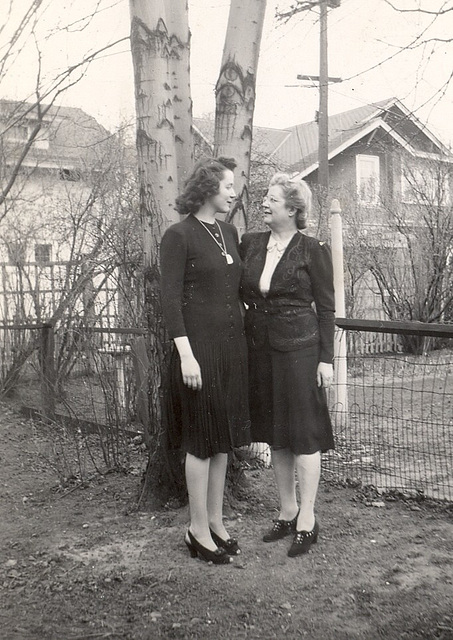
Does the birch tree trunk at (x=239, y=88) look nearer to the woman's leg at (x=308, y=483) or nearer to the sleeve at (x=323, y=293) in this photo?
the sleeve at (x=323, y=293)

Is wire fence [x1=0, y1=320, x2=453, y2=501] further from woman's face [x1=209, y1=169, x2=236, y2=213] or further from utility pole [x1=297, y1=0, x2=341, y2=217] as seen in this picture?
utility pole [x1=297, y1=0, x2=341, y2=217]

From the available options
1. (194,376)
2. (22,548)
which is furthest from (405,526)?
(22,548)

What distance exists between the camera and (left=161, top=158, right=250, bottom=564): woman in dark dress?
369 centimetres

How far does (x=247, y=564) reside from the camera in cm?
374

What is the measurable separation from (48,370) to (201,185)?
14.5 ft

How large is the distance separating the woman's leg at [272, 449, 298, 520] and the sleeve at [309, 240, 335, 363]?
1.95 ft

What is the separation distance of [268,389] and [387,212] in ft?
37.8

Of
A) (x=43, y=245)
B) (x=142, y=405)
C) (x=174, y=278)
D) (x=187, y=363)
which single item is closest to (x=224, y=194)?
(x=174, y=278)

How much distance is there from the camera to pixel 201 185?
12.4 ft

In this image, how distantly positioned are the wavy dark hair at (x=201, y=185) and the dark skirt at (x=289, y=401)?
87 centimetres

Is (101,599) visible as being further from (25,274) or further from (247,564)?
(25,274)

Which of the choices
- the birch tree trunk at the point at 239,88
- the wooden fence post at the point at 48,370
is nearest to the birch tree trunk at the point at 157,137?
the birch tree trunk at the point at 239,88

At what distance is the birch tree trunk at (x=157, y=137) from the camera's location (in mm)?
4414

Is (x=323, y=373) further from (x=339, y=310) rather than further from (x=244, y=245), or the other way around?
(x=339, y=310)
